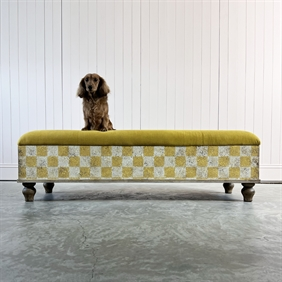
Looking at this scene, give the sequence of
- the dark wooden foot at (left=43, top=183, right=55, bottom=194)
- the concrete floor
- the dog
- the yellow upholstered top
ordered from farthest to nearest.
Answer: the dark wooden foot at (left=43, top=183, right=55, bottom=194)
the dog
the yellow upholstered top
the concrete floor

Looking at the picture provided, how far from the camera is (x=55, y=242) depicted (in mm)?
1339

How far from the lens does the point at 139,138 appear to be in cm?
223

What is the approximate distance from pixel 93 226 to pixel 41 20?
2930mm

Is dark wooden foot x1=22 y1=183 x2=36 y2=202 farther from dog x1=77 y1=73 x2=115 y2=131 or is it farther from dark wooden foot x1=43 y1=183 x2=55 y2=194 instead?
dog x1=77 y1=73 x2=115 y2=131

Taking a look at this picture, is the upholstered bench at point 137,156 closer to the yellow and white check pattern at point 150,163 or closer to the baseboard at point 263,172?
the yellow and white check pattern at point 150,163

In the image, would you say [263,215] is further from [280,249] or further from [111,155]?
[111,155]

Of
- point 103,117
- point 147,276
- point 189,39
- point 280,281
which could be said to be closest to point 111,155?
point 103,117

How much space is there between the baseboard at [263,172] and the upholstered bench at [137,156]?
4.60 feet

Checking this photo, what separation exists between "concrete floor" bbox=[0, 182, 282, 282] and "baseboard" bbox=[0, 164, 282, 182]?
109 cm

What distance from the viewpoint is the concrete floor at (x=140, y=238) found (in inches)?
41.0

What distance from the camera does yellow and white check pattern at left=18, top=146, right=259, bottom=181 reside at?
223cm

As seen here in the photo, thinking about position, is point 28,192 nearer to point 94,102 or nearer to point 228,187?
point 94,102

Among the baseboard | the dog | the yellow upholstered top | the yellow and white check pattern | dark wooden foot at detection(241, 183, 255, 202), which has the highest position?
the dog

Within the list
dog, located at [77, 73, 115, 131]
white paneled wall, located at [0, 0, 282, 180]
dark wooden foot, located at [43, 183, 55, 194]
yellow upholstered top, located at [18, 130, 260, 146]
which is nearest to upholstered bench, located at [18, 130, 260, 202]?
yellow upholstered top, located at [18, 130, 260, 146]
